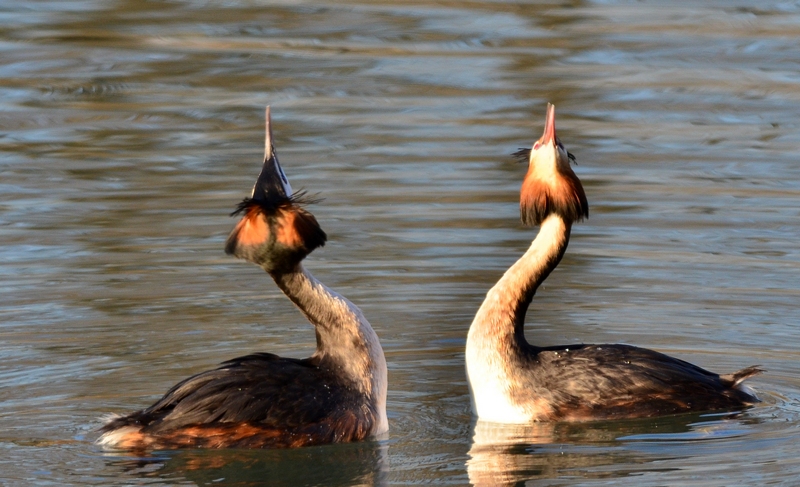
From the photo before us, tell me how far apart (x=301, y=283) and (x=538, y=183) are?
131 cm

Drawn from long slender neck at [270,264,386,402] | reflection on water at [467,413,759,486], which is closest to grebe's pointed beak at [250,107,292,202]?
long slender neck at [270,264,386,402]

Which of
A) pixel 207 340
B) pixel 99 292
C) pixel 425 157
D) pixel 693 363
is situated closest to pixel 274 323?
pixel 207 340

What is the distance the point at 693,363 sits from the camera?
7.87 m

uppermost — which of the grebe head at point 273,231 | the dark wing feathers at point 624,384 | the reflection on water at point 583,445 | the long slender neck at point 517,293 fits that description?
the grebe head at point 273,231

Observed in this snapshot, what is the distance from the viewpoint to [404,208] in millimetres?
11180

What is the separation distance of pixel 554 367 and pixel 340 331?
1.08m

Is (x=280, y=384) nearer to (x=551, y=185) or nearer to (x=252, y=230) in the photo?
(x=252, y=230)

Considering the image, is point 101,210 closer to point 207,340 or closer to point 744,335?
point 207,340

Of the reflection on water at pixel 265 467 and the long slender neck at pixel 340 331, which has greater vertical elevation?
the long slender neck at pixel 340 331

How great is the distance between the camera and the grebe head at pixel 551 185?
716 cm

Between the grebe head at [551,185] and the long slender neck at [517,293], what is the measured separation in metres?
0.07

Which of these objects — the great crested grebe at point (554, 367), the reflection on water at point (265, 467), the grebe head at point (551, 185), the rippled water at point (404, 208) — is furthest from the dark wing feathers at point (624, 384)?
the reflection on water at point (265, 467)

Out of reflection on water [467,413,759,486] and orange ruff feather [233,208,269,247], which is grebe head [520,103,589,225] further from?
orange ruff feather [233,208,269,247]

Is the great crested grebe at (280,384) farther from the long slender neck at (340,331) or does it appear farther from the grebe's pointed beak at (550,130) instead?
the grebe's pointed beak at (550,130)
